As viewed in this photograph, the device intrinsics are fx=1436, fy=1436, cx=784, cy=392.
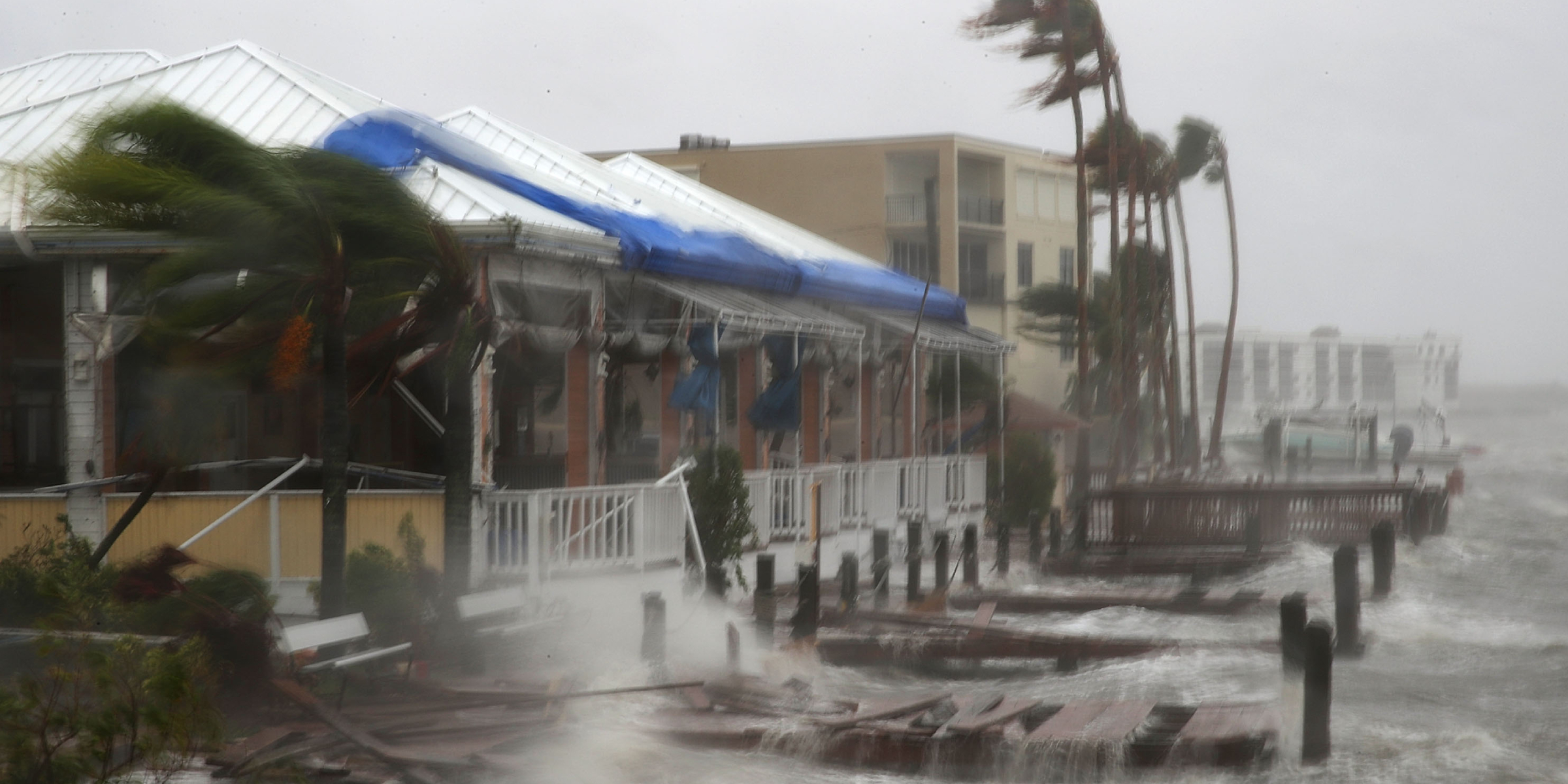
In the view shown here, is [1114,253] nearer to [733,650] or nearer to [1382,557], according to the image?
[1382,557]

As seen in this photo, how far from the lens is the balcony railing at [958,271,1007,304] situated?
51.6 metres

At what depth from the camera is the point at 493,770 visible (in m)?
9.09

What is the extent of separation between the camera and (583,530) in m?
13.3

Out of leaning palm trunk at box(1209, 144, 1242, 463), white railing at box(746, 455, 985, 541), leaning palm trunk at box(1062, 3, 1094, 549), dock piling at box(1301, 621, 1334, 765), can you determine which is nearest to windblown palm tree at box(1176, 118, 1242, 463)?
leaning palm trunk at box(1209, 144, 1242, 463)

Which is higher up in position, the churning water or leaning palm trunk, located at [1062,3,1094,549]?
leaning palm trunk, located at [1062,3,1094,549]

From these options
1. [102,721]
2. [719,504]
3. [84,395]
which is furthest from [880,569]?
[102,721]

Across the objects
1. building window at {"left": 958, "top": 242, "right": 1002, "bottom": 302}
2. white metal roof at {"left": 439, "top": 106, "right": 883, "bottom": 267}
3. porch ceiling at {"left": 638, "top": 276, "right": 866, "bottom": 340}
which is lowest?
porch ceiling at {"left": 638, "top": 276, "right": 866, "bottom": 340}

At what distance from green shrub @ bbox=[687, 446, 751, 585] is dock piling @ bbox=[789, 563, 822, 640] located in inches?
53.2

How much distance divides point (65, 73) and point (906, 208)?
114 feet

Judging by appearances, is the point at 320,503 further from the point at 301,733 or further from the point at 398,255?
the point at 301,733

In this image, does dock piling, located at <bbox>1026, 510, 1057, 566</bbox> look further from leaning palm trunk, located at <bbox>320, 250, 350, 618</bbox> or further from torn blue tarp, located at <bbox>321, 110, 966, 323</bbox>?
leaning palm trunk, located at <bbox>320, 250, 350, 618</bbox>

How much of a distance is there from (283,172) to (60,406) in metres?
7.25

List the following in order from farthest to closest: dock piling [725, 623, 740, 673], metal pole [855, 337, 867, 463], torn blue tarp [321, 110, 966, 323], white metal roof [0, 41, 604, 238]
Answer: metal pole [855, 337, 867, 463]
torn blue tarp [321, 110, 966, 323]
white metal roof [0, 41, 604, 238]
dock piling [725, 623, 740, 673]

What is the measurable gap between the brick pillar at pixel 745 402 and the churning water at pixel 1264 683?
5.19 m
